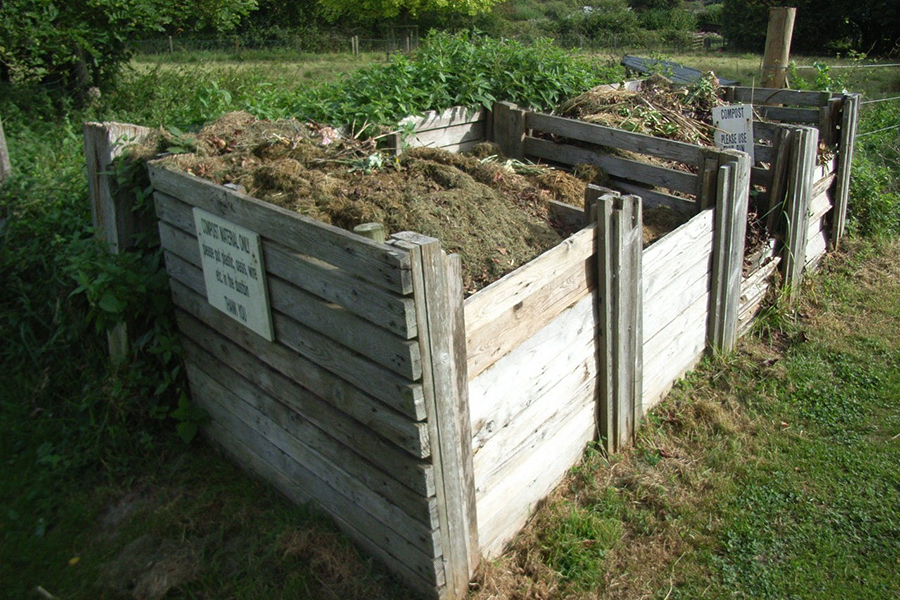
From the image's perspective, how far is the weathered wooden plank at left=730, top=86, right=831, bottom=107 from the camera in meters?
6.52

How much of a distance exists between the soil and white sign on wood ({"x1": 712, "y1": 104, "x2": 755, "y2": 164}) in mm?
1270

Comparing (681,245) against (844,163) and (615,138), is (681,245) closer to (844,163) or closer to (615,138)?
(615,138)

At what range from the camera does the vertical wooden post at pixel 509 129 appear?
5703 mm

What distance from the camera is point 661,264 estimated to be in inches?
167

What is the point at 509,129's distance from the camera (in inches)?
227

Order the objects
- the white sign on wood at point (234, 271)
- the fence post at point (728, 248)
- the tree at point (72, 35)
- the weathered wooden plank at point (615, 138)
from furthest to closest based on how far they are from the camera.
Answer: the tree at point (72, 35) → the weathered wooden plank at point (615, 138) → the fence post at point (728, 248) → the white sign on wood at point (234, 271)

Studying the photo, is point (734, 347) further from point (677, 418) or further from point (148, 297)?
point (148, 297)

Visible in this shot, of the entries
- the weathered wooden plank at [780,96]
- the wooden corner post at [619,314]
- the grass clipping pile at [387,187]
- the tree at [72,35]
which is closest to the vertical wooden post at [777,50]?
the weathered wooden plank at [780,96]

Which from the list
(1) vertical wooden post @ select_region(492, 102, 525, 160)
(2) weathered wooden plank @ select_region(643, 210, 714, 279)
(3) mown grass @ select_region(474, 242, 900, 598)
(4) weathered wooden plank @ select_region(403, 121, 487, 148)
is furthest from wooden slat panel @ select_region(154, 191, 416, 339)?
(1) vertical wooden post @ select_region(492, 102, 525, 160)

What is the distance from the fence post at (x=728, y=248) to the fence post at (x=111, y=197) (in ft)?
11.5

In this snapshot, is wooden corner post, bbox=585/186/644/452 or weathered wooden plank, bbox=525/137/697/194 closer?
wooden corner post, bbox=585/186/644/452

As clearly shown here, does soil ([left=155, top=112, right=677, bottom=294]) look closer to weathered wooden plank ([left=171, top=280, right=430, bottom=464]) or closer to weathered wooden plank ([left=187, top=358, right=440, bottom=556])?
weathered wooden plank ([left=171, top=280, right=430, bottom=464])

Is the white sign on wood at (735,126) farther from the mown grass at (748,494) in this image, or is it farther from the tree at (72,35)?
the tree at (72,35)

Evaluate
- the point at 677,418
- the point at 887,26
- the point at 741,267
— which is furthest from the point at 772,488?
the point at 887,26
